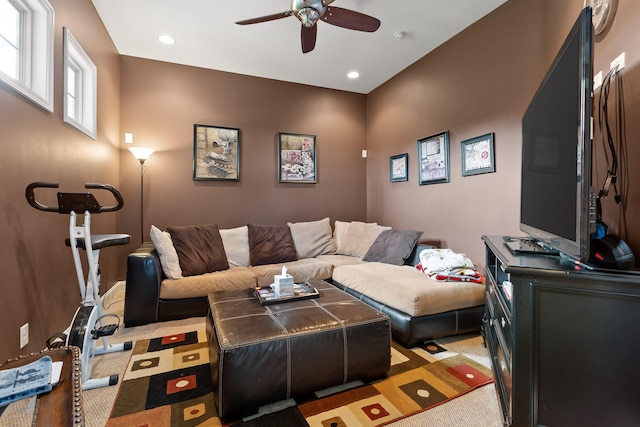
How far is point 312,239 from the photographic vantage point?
393cm

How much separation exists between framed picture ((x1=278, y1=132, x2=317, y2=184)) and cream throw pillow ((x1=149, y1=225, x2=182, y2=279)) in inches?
Result: 73.0

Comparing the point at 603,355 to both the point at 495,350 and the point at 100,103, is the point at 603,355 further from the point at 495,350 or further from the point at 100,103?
the point at 100,103

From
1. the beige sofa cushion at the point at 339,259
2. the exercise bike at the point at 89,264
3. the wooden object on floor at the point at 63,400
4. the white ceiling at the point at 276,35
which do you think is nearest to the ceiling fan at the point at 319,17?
the white ceiling at the point at 276,35

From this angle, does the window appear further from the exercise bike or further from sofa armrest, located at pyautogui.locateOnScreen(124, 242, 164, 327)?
sofa armrest, located at pyautogui.locateOnScreen(124, 242, 164, 327)

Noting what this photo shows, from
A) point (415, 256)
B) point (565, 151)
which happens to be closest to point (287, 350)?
point (565, 151)

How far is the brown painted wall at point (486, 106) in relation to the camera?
146 cm

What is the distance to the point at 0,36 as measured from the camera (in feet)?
5.81

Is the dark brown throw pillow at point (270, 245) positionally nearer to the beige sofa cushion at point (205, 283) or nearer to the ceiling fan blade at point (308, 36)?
the beige sofa cushion at point (205, 283)

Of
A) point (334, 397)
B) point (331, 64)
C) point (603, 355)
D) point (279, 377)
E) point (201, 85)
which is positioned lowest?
point (334, 397)

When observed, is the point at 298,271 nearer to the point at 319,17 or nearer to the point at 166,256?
the point at 166,256

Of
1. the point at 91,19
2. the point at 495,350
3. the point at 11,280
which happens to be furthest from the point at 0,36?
the point at 495,350

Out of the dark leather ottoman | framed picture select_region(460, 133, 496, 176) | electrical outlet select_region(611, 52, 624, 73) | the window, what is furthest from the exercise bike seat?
framed picture select_region(460, 133, 496, 176)

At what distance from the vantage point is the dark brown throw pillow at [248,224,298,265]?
3.48m

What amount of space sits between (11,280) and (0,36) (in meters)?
1.45
